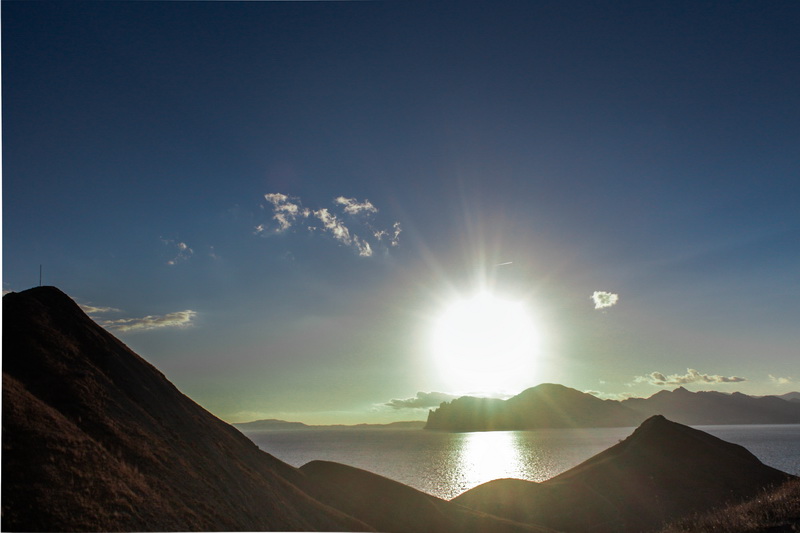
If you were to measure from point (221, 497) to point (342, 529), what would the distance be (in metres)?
9.57

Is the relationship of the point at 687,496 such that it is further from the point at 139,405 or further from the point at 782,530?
the point at 139,405

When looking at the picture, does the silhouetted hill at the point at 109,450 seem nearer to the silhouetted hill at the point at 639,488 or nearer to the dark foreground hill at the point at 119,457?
the dark foreground hill at the point at 119,457

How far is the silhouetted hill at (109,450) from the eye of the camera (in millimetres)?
17844

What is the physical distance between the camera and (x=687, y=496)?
45.2 meters

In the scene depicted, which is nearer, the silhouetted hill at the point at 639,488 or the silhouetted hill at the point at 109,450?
the silhouetted hill at the point at 109,450

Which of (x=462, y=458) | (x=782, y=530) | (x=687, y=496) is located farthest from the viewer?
(x=462, y=458)

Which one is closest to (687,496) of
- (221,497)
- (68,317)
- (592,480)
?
(592,480)

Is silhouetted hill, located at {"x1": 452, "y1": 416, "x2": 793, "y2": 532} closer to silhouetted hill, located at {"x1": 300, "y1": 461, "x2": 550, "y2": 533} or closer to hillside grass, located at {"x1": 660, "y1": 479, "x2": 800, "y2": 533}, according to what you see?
silhouetted hill, located at {"x1": 300, "y1": 461, "x2": 550, "y2": 533}

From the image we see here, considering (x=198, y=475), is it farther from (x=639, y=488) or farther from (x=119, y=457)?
(x=639, y=488)

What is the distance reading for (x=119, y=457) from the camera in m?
22.6

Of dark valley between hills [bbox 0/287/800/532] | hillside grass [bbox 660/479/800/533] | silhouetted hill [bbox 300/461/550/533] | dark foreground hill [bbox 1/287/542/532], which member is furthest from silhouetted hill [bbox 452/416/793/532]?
hillside grass [bbox 660/479/800/533]

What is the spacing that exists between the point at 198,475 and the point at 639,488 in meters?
41.1

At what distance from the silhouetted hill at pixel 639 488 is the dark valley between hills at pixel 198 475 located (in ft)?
0.52

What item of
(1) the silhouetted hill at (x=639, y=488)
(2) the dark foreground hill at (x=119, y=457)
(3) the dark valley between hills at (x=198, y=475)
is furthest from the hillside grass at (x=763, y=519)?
(1) the silhouetted hill at (x=639, y=488)
